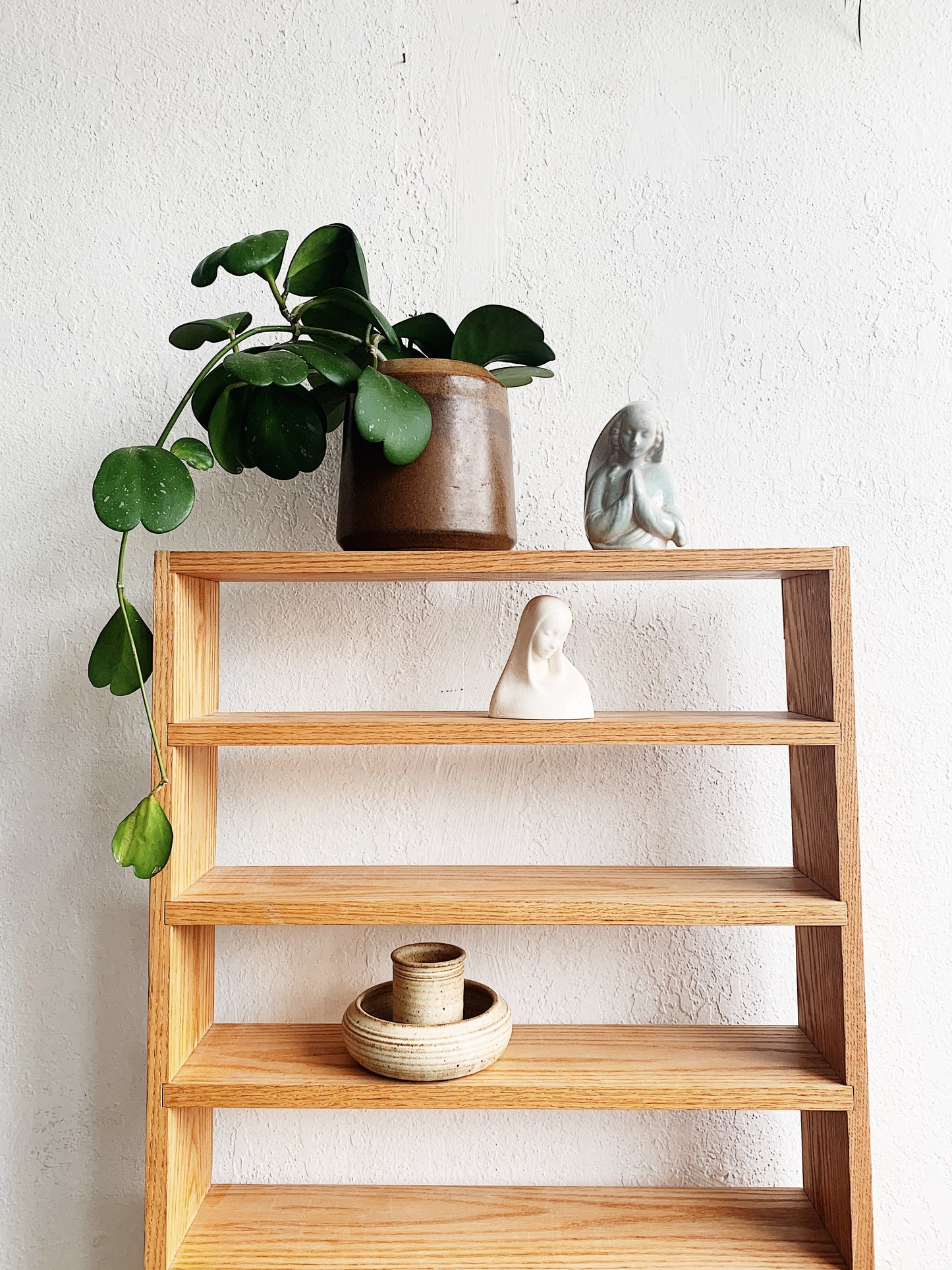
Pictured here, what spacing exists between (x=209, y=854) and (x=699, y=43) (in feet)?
4.16

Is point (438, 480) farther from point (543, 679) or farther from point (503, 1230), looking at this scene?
point (503, 1230)

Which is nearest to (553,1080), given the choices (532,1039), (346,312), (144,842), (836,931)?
(532,1039)

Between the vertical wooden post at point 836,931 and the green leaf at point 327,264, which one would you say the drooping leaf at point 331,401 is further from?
the vertical wooden post at point 836,931

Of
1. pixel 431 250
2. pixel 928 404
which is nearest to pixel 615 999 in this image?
pixel 928 404

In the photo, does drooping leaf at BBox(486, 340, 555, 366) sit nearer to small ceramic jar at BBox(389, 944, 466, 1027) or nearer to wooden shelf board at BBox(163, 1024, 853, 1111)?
small ceramic jar at BBox(389, 944, 466, 1027)

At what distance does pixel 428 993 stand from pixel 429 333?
75 centimetres

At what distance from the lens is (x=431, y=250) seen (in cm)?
124

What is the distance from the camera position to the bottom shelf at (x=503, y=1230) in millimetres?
1007

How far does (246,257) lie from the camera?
871mm

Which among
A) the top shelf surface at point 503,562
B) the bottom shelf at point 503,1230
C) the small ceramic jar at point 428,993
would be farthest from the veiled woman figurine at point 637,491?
the bottom shelf at point 503,1230

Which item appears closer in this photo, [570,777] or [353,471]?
[353,471]

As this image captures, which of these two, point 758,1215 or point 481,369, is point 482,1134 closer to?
point 758,1215

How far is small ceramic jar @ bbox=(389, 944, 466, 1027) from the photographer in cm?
102

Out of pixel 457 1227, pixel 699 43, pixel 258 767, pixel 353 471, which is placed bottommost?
pixel 457 1227
